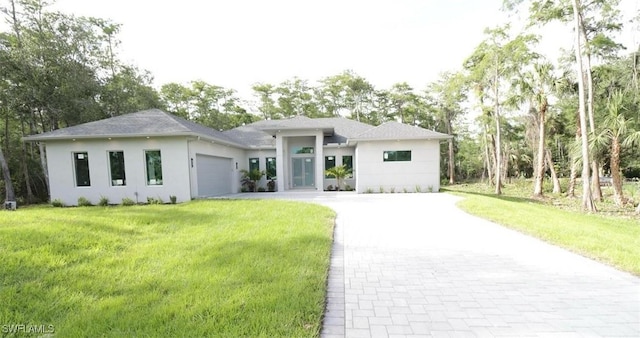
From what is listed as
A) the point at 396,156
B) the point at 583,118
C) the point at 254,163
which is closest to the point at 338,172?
the point at 396,156

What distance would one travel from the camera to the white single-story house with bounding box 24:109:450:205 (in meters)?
11.9

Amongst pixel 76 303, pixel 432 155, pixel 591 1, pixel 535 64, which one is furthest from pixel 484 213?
pixel 535 64

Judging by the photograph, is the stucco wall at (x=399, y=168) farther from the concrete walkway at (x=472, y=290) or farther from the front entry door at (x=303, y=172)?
the concrete walkway at (x=472, y=290)

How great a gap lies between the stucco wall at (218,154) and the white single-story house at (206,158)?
1.8 inches

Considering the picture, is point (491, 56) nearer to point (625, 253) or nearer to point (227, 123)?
point (625, 253)

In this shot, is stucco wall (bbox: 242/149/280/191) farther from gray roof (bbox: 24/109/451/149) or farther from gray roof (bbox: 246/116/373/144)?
gray roof (bbox: 246/116/373/144)

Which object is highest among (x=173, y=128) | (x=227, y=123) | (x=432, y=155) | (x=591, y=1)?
(x=591, y=1)

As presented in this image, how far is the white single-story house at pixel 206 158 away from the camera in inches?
467

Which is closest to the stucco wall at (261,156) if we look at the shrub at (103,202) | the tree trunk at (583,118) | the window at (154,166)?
the window at (154,166)

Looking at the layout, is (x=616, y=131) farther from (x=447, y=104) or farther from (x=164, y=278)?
(x=447, y=104)

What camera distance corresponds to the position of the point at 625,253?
4312mm

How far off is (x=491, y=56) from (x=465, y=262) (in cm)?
1523

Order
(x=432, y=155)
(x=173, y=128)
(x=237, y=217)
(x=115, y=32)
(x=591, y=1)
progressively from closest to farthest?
(x=237, y=217) < (x=591, y=1) < (x=173, y=128) < (x=432, y=155) < (x=115, y=32)

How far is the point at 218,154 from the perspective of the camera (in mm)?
Answer: 14477
